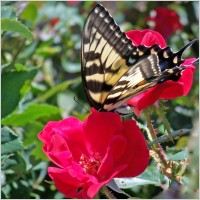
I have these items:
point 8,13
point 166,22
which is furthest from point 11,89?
point 166,22

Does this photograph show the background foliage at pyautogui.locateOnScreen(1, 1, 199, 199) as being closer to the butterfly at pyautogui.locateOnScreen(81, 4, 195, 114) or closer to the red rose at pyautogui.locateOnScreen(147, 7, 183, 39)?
the red rose at pyautogui.locateOnScreen(147, 7, 183, 39)

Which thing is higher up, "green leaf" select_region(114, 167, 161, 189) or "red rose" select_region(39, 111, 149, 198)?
"red rose" select_region(39, 111, 149, 198)

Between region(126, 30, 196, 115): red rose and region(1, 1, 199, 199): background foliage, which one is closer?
region(126, 30, 196, 115): red rose

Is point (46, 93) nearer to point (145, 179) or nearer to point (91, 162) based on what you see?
point (145, 179)

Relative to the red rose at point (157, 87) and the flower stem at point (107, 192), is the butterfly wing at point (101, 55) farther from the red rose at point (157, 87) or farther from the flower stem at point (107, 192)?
the flower stem at point (107, 192)

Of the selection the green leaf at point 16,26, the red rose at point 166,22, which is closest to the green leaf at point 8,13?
the green leaf at point 16,26

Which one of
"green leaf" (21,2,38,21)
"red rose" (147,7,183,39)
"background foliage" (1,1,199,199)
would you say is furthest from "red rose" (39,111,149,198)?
"red rose" (147,7,183,39)
